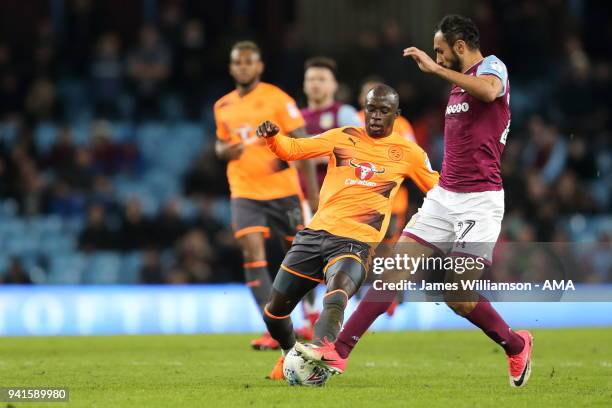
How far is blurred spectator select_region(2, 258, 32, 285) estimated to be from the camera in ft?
52.3

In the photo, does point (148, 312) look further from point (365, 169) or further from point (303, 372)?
point (303, 372)

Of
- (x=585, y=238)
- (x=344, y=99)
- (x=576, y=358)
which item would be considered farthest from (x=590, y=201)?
(x=576, y=358)

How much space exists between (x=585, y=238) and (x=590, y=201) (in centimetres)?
85

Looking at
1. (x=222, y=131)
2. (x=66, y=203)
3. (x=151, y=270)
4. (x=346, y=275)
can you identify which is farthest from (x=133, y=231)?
(x=346, y=275)

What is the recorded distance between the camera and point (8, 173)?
58.0ft

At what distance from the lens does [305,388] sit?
25.7 ft

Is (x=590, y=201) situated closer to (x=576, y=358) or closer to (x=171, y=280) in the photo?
(x=171, y=280)

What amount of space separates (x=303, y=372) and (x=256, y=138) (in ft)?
13.4

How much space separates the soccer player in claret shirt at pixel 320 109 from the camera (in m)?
12.2

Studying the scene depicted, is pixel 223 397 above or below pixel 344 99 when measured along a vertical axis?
below

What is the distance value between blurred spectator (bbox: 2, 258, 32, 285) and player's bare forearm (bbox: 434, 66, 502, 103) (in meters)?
9.52

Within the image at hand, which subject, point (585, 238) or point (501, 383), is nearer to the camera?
point (501, 383)

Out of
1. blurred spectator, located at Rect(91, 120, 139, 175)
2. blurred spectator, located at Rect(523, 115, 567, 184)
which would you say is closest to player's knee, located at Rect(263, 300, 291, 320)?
blurred spectator, located at Rect(91, 120, 139, 175)

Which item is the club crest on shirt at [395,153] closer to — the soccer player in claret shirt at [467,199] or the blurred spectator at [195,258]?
the soccer player in claret shirt at [467,199]
